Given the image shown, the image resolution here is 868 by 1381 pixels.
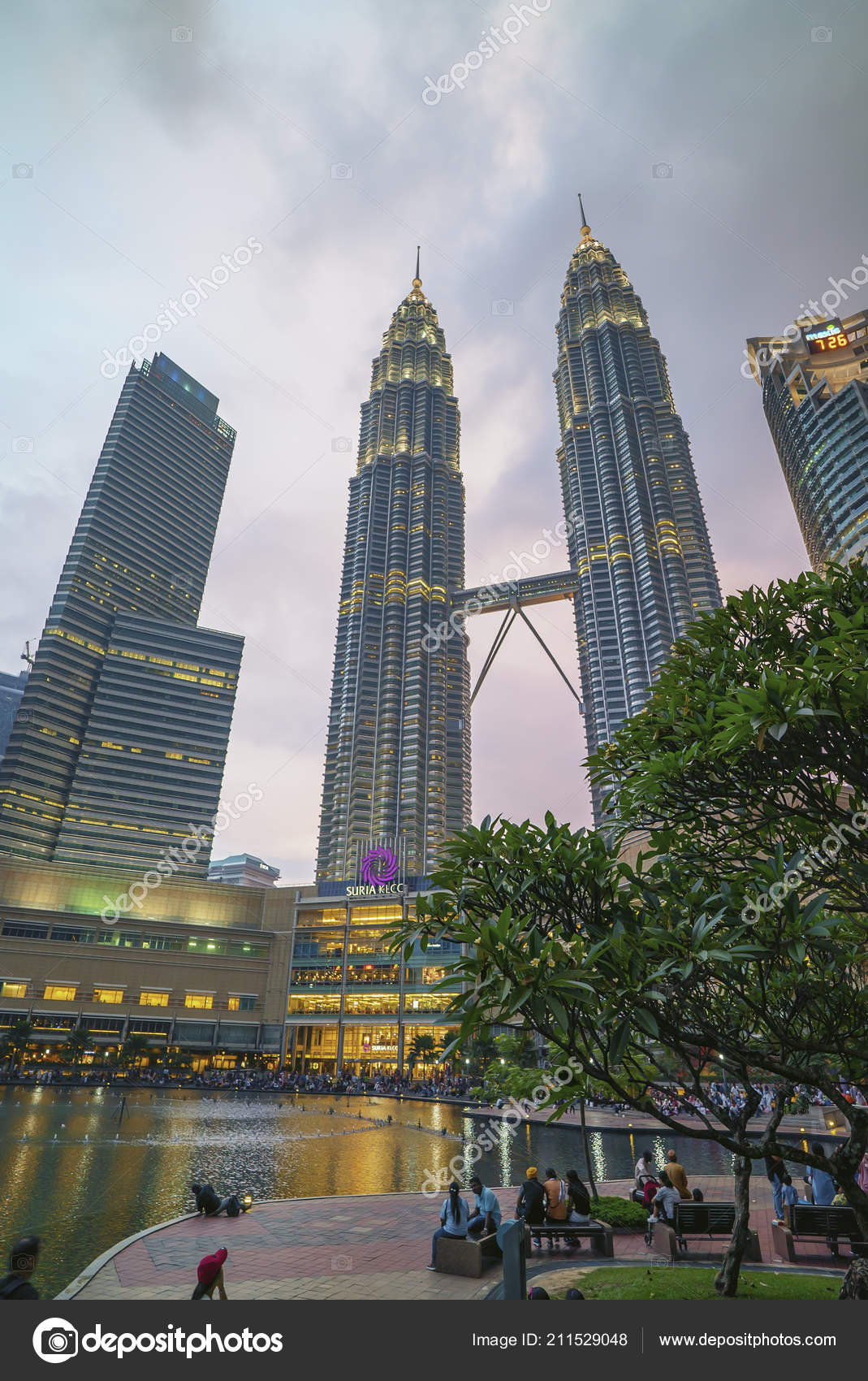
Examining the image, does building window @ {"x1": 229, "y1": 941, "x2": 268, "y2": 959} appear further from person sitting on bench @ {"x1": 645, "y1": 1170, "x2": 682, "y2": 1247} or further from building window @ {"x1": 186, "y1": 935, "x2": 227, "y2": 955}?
person sitting on bench @ {"x1": 645, "y1": 1170, "x2": 682, "y2": 1247}

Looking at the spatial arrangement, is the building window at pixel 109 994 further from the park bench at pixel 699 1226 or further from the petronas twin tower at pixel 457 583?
the park bench at pixel 699 1226

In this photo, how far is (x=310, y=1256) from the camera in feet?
39.5

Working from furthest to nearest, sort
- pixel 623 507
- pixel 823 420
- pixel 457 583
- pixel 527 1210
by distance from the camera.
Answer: pixel 457 583, pixel 623 507, pixel 823 420, pixel 527 1210

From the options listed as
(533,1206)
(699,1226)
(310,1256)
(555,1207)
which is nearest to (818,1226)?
(699,1226)

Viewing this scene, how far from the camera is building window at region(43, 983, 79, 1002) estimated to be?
283 ft

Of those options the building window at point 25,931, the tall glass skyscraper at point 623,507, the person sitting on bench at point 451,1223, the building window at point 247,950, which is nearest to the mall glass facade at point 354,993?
the building window at point 247,950

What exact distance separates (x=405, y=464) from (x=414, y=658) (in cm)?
5997

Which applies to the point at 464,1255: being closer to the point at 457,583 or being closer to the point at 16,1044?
the point at 16,1044

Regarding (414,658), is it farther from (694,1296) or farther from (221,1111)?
(694,1296)

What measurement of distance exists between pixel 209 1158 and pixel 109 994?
→ 7599 centimetres

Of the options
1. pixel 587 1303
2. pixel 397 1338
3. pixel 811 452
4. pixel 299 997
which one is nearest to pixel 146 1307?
pixel 397 1338

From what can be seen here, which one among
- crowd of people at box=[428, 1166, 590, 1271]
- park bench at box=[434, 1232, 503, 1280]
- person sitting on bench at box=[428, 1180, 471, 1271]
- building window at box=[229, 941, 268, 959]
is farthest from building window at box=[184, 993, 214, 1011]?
park bench at box=[434, 1232, 503, 1280]

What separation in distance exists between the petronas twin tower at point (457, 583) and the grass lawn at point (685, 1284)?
12771 centimetres

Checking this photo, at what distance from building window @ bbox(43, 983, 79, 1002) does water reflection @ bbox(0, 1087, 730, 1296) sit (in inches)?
1844
